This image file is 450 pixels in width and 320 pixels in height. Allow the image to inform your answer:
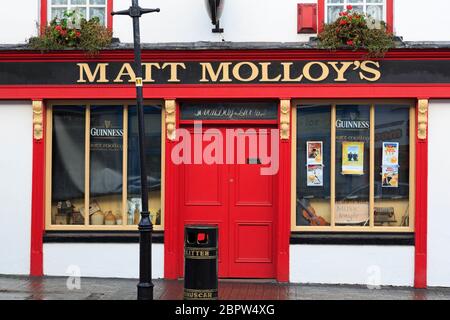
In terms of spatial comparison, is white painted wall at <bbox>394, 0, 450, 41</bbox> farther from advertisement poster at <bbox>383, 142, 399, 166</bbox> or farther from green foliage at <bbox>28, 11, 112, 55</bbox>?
green foliage at <bbox>28, 11, 112, 55</bbox>

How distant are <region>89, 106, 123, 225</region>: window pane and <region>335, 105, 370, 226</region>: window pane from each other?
3.53 meters

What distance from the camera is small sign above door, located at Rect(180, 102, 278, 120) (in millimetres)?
12234

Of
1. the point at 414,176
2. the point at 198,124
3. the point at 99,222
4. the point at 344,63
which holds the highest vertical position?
the point at 344,63

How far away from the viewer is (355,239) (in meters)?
11.9

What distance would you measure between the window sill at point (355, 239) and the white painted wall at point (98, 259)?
90.2 inches

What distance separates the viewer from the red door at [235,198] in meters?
12.3

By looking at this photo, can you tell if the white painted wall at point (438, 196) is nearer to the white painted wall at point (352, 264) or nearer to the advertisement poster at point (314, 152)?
the white painted wall at point (352, 264)

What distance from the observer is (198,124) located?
40.4 feet

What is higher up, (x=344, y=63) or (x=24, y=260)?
(x=344, y=63)

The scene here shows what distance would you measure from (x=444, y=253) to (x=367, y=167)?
178 cm

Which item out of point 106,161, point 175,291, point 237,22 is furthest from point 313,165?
point 106,161

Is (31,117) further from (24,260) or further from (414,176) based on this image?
(414,176)

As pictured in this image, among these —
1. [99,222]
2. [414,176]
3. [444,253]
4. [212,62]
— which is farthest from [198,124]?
[444,253]

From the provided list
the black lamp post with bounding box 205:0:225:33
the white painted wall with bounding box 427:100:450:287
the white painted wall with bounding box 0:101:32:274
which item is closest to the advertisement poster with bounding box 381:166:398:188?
the white painted wall with bounding box 427:100:450:287
